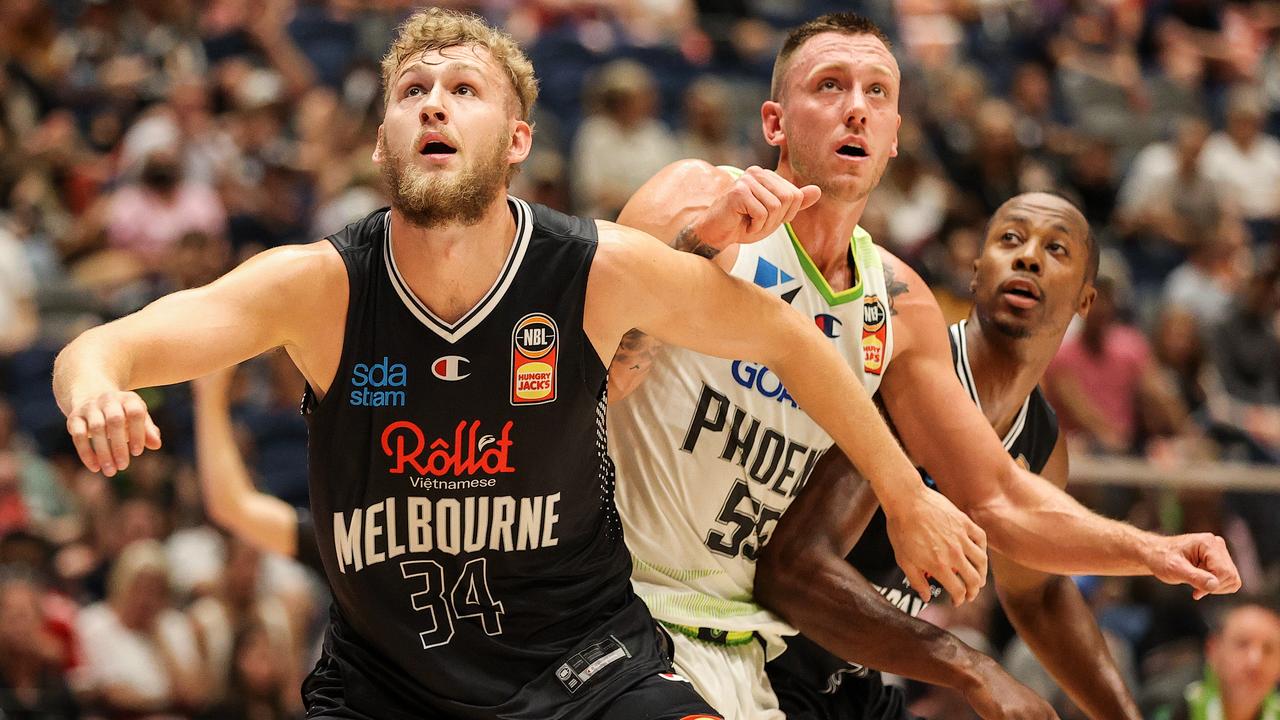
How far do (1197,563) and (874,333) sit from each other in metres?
1.17

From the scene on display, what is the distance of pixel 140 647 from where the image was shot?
8570mm

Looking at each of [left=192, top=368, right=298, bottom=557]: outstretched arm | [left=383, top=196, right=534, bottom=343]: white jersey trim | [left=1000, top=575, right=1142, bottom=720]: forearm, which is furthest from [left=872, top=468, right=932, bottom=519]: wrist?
[left=192, top=368, right=298, bottom=557]: outstretched arm

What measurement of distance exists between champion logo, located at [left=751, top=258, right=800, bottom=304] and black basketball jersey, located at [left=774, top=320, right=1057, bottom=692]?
2.48 feet

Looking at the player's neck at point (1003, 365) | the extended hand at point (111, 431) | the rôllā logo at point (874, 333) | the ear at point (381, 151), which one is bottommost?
the player's neck at point (1003, 365)

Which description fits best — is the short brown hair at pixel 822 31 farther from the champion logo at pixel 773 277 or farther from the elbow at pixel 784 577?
the elbow at pixel 784 577

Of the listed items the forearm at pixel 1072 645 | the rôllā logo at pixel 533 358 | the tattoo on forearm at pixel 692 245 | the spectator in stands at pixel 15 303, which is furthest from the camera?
the spectator in stands at pixel 15 303

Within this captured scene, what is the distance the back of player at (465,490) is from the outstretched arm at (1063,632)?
200cm

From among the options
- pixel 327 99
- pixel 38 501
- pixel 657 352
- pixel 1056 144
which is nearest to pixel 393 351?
pixel 657 352

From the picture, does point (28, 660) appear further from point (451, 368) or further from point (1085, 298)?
point (1085, 298)

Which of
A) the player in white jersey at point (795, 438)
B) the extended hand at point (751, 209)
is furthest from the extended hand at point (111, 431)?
the player in white jersey at point (795, 438)

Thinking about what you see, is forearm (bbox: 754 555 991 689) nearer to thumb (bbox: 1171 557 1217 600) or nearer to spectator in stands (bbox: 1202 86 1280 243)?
thumb (bbox: 1171 557 1217 600)

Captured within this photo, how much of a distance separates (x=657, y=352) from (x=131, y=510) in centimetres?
539

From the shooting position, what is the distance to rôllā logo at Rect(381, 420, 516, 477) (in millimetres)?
3865

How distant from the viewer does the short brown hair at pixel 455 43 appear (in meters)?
4.04
